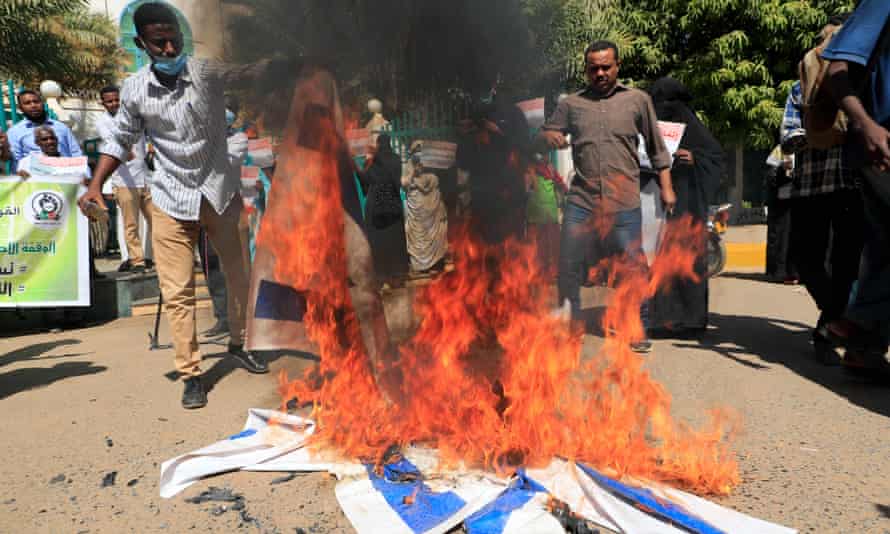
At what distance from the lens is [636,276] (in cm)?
475

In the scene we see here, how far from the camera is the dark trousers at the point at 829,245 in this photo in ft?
14.1

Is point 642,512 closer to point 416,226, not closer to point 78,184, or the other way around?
point 416,226

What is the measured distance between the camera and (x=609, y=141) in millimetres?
4605

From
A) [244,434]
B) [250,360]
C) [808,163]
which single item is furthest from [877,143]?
[250,360]

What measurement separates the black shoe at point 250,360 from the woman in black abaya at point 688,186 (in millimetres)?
3124

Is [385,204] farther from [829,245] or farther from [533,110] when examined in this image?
[829,245]

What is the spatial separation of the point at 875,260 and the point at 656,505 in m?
2.17

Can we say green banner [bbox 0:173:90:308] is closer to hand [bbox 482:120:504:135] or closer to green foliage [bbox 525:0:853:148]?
hand [bbox 482:120:504:135]

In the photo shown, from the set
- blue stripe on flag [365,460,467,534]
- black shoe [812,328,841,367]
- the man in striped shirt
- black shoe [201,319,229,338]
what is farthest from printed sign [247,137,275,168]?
black shoe [812,328,841,367]

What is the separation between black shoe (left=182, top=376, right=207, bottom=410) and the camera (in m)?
3.87

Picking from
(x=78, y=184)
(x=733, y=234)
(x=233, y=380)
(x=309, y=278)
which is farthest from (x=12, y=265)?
(x=733, y=234)

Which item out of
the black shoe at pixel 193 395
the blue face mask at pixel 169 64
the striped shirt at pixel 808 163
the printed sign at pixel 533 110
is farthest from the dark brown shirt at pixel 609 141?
the black shoe at pixel 193 395

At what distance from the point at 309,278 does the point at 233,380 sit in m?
1.49

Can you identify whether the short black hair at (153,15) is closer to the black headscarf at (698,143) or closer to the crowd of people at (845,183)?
the crowd of people at (845,183)
